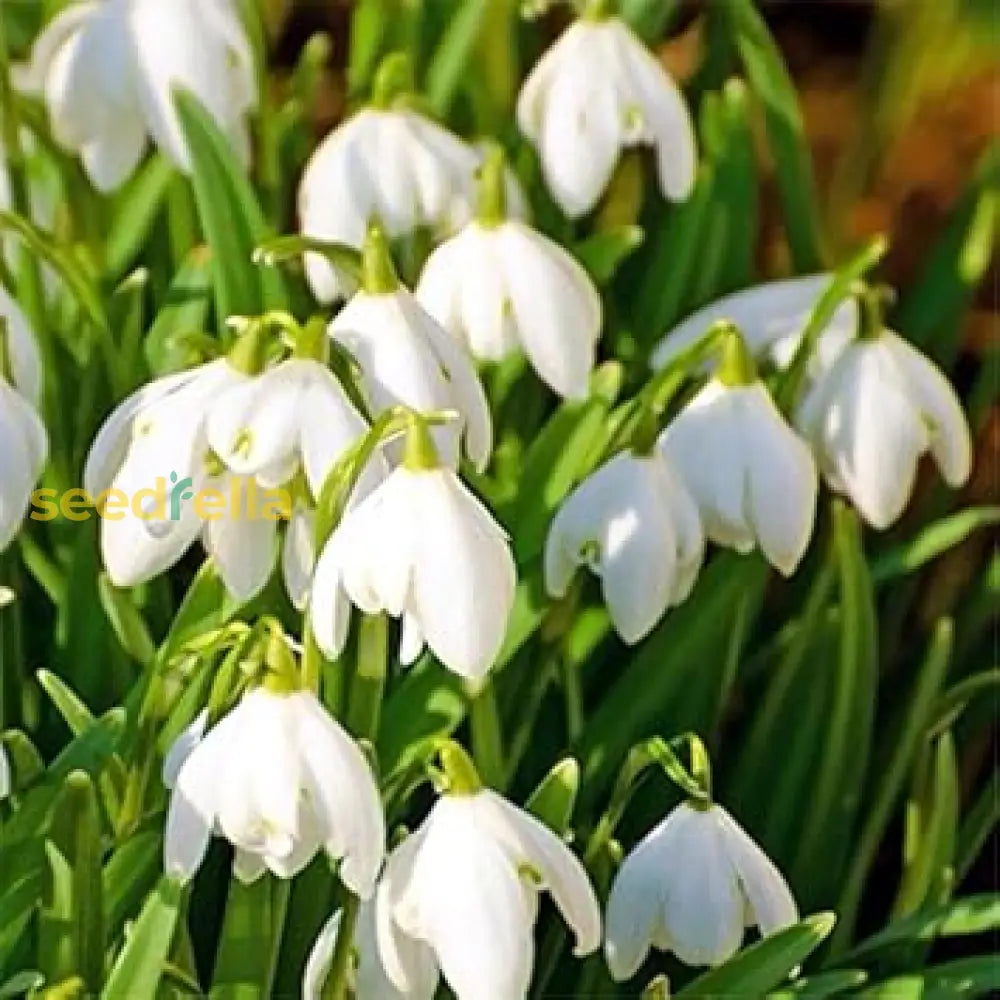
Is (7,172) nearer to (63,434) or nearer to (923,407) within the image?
(63,434)

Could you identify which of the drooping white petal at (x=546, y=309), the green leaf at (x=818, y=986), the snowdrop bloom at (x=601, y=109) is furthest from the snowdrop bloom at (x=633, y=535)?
the snowdrop bloom at (x=601, y=109)

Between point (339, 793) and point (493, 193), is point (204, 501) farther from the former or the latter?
point (493, 193)

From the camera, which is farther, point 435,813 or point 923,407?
point 923,407

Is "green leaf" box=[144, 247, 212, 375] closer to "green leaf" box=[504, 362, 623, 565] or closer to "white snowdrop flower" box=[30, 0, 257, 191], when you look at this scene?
"white snowdrop flower" box=[30, 0, 257, 191]

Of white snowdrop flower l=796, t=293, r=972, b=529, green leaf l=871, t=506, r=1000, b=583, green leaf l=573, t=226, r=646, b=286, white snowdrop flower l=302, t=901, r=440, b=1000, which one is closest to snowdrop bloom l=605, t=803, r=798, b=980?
white snowdrop flower l=302, t=901, r=440, b=1000

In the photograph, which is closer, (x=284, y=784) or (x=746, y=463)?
(x=284, y=784)

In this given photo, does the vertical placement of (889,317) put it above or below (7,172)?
below

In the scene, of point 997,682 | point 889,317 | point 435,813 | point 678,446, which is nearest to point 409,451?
point 435,813

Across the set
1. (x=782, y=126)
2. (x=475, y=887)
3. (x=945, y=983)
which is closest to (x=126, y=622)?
(x=475, y=887)
